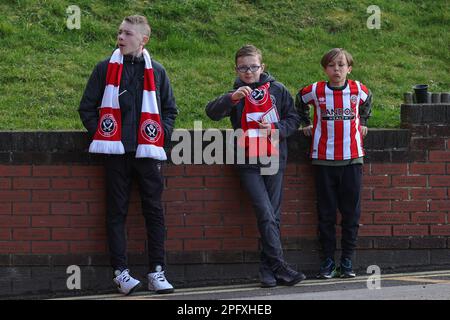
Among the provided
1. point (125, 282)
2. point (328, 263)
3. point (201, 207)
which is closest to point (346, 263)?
point (328, 263)

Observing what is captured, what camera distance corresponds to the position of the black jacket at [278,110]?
29.3ft

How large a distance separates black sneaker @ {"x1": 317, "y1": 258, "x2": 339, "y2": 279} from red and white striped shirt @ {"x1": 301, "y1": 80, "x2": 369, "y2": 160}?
2.89ft

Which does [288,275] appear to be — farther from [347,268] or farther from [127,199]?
[127,199]

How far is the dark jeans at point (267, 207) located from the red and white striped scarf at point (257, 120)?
17 cm

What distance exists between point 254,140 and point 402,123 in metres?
1.52

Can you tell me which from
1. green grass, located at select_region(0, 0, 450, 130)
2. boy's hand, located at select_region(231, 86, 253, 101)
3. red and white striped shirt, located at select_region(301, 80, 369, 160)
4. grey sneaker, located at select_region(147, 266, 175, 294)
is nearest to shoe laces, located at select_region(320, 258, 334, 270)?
red and white striped shirt, located at select_region(301, 80, 369, 160)

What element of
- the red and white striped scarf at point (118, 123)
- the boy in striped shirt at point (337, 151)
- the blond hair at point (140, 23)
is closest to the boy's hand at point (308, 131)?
the boy in striped shirt at point (337, 151)

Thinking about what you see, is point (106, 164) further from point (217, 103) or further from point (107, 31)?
point (107, 31)

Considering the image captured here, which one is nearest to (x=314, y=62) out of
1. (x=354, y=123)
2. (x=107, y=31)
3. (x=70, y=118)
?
(x=107, y=31)

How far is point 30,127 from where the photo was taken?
428 inches

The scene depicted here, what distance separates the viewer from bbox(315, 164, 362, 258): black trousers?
9180mm

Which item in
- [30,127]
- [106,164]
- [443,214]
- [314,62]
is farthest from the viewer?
[314,62]

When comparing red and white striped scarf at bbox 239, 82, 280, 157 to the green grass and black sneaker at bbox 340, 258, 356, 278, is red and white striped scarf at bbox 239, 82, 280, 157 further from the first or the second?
the green grass

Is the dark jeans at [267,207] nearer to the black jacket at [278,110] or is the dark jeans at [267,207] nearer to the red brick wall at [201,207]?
the black jacket at [278,110]
